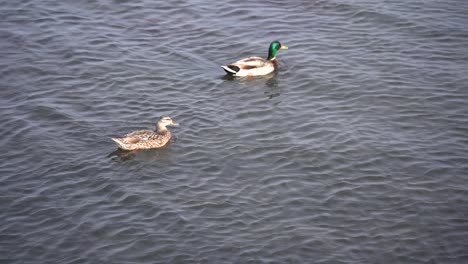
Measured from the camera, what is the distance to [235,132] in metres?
15.9

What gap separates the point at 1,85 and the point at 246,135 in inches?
266

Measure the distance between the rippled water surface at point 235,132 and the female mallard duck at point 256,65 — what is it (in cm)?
28

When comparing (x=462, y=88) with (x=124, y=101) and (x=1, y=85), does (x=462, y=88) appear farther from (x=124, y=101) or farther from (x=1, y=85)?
(x=1, y=85)

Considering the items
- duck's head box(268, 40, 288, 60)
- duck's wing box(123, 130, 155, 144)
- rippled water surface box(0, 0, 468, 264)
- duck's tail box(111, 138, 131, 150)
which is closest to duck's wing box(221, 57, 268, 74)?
rippled water surface box(0, 0, 468, 264)

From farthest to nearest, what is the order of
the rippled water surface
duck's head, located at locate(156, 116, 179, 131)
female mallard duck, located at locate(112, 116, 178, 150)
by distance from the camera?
duck's head, located at locate(156, 116, 179, 131)
female mallard duck, located at locate(112, 116, 178, 150)
the rippled water surface

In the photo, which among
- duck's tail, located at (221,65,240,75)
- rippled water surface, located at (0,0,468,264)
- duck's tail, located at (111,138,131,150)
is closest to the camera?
rippled water surface, located at (0,0,468,264)

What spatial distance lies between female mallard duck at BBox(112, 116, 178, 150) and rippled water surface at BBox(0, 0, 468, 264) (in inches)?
10.3

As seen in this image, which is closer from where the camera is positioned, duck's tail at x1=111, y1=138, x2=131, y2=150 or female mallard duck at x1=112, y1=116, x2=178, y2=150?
duck's tail at x1=111, y1=138, x2=131, y2=150

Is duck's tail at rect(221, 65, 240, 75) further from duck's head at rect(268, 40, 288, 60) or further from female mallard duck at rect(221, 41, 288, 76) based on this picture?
duck's head at rect(268, 40, 288, 60)

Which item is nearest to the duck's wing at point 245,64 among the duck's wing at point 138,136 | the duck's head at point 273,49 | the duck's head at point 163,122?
the duck's head at point 273,49

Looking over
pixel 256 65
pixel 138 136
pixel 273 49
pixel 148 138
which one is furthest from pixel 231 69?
pixel 138 136

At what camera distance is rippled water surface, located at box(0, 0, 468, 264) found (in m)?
12.1

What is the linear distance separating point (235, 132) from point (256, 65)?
342 centimetres

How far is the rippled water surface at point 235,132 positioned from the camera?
12.1 meters
